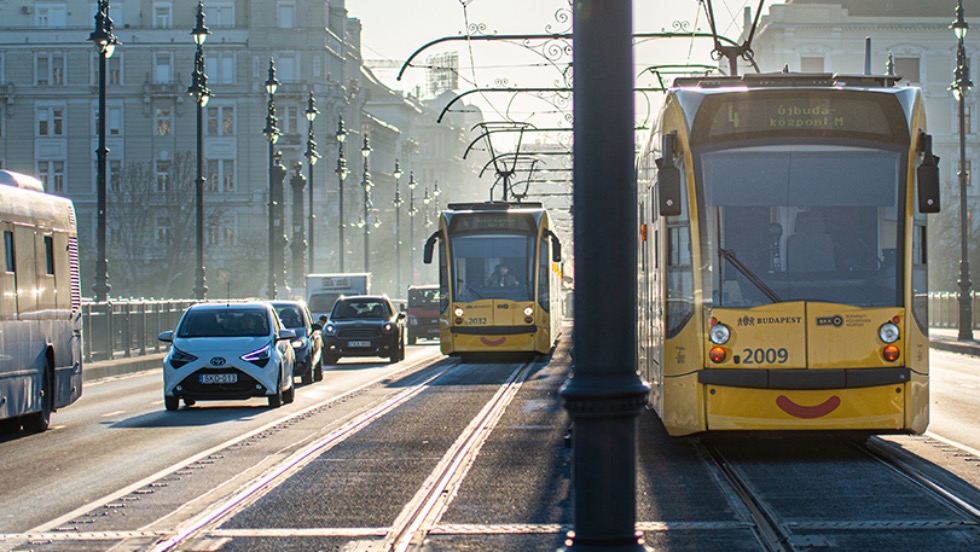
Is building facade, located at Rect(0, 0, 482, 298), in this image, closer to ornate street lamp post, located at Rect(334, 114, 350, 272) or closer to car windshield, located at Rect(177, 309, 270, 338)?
ornate street lamp post, located at Rect(334, 114, 350, 272)

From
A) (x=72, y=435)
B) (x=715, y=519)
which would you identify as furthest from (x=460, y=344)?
(x=715, y=519)

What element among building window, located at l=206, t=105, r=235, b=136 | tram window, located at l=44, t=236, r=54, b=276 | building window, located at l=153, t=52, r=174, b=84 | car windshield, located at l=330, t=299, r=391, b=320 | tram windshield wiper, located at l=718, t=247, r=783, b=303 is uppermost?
building window, located at l=153, t=52, r=174, b=84

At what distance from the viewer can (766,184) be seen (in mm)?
13641

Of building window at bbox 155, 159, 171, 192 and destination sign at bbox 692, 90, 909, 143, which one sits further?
building window at bbox 155, 159, 171, 192

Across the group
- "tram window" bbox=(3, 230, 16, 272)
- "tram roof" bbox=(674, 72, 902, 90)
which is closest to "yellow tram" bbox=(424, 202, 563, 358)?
"tram window" bbox=(3, 230, 16, 272)

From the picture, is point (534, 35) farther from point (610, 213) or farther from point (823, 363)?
point (610, 213)

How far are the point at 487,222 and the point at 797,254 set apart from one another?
19.9 metres

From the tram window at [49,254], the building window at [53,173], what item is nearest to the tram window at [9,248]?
the tram window at [49,254]

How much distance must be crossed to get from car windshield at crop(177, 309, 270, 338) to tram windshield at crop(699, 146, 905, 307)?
1066 cm

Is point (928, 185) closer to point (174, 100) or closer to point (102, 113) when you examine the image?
point (102, 113)

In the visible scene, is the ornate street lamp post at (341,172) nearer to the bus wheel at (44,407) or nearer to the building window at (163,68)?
the building window at (163,68)

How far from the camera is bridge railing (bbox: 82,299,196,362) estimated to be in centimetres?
3438

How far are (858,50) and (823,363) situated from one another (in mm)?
101812

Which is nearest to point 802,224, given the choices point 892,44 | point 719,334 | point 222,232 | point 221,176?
point 719,334
